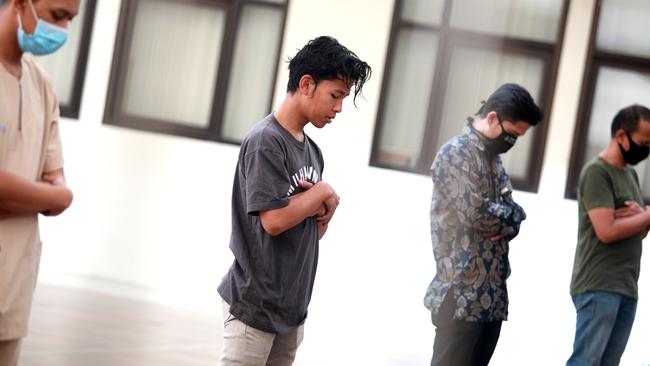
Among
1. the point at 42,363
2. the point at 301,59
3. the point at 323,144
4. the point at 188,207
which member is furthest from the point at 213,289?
the point at 301,59

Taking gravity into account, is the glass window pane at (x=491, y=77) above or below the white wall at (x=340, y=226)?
above

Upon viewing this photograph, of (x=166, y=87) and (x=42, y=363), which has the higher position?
(x=166, y=87)

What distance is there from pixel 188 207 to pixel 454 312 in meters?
5.26

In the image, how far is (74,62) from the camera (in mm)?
9219

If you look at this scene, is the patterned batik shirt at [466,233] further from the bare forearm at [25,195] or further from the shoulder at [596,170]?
the bare forearm at [25,195]

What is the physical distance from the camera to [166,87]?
30.1ft

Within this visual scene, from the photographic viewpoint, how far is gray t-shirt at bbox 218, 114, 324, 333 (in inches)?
123

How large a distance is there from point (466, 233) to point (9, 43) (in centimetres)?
208

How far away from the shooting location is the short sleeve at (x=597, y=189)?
473 centimetres

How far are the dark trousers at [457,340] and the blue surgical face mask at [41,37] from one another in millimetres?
2000

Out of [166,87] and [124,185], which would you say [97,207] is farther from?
[166,87]

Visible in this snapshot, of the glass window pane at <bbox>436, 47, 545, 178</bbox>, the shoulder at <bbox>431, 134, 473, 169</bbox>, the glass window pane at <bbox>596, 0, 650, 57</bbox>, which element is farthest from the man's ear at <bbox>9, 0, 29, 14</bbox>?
the glass window pane at <bbox>596, 0, 650, 57</bbox>

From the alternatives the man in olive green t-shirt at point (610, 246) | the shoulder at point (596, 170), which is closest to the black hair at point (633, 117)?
the man in olive green t-shirt at point (610, 246)

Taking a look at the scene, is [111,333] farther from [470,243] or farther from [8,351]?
[8,351]
